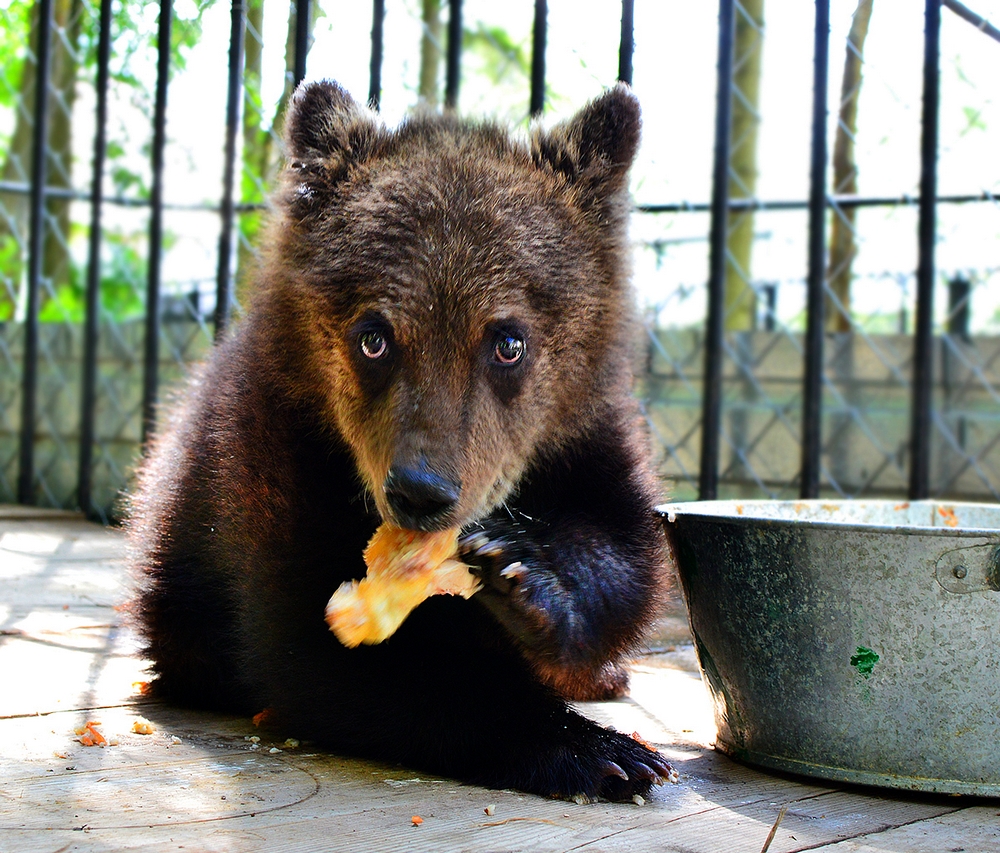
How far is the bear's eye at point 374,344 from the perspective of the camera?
2.58m

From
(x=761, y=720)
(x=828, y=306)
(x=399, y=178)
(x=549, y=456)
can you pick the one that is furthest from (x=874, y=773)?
(x=828, y=306)

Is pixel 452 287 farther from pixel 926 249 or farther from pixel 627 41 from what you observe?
pixel 926 249

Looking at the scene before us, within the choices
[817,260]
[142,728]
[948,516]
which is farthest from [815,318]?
[142,728]

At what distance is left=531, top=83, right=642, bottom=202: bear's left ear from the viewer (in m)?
3.01

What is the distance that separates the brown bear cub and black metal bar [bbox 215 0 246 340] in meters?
1.91

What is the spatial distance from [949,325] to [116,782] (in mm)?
10254

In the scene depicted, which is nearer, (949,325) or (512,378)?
(512,378)

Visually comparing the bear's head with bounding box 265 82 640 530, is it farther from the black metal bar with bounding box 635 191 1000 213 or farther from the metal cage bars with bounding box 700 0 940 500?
the black metal bar with bounding box 635 191 1000 213

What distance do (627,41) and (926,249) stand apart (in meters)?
1.38

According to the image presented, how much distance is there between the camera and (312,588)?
2549 millimetres

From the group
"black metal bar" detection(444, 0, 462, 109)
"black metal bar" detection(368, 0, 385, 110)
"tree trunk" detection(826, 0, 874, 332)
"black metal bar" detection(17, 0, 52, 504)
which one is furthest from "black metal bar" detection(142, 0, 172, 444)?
"tree trunk" detection(826, 0, 874, 332)

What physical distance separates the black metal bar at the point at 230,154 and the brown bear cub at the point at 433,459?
6.28 feet

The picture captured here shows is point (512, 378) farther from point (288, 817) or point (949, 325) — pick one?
point (949, 325)

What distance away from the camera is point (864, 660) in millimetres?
2209
